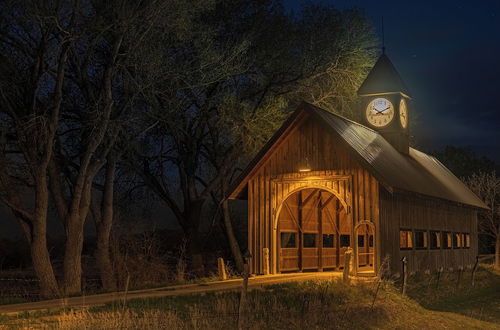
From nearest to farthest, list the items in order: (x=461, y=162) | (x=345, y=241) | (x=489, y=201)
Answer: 1. (x=345, y=241)
2. (x=489, y=201)
3. (x=461, y=162)

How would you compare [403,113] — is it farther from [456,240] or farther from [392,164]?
[456,240]

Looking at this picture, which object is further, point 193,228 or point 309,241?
point 309,241

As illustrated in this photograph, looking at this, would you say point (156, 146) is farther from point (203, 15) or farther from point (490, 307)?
point (490, 307)

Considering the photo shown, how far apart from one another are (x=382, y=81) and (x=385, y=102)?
1053mm

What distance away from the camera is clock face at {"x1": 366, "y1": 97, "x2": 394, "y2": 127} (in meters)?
34.0

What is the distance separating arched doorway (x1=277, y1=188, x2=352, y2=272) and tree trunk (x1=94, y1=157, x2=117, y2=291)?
21.8 feet

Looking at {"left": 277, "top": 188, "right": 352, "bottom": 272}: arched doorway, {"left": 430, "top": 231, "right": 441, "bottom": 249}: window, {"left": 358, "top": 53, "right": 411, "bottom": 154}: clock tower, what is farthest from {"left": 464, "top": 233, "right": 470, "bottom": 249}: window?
{"left": 358, "top": 53, "right": 411, "bottom": 154}: clock tower

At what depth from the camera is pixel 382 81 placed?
33.6m

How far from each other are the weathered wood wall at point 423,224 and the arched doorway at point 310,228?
2.69m

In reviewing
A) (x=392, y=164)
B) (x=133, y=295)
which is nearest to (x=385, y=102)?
(x=392, y=164)

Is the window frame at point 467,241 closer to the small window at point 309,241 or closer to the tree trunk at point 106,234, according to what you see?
the small window at point 309,241

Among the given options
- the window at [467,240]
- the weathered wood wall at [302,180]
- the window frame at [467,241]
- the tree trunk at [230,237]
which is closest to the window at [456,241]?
the window frame at [467,241]

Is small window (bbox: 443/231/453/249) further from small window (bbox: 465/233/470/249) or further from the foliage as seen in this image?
the foliage

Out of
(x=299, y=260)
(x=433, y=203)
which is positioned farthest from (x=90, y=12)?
(x=433, y=203)
